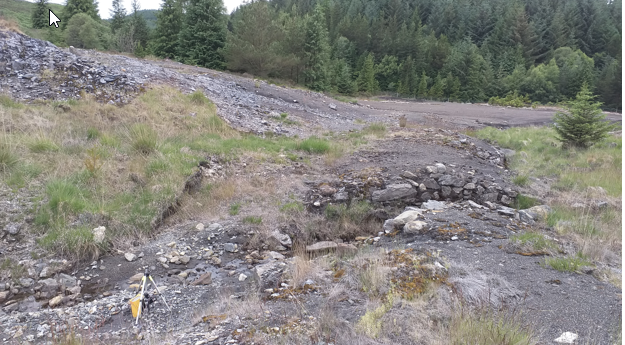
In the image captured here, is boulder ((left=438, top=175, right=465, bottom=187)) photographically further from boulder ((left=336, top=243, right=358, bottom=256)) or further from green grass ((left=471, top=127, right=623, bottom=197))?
boulder ((left=336, top=243, right=358, bottom=256))

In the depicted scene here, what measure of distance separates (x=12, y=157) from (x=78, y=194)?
4.78 feet

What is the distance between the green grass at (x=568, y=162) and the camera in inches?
314

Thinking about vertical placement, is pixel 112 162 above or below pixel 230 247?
above

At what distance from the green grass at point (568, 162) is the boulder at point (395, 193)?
9.27ft

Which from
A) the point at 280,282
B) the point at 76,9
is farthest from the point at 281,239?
the point at 76,9

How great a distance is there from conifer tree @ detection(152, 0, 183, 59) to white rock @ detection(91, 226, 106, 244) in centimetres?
2939

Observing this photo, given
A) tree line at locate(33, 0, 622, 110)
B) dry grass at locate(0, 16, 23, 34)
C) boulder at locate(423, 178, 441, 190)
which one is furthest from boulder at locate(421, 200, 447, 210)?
tree line at locate(33, 0, 622, 110)

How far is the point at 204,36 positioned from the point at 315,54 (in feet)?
33.9

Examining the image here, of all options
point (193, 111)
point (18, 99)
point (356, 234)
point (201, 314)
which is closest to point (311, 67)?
point (193, 111)

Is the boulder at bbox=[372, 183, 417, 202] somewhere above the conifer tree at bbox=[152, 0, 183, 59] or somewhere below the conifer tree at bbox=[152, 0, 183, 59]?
below

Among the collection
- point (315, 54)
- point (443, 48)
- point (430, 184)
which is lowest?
point (430, 184)

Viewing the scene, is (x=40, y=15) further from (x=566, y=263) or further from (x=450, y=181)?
(x=566, y=263)

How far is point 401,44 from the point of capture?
6519 cm

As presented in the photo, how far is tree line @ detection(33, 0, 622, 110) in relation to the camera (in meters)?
27.7
